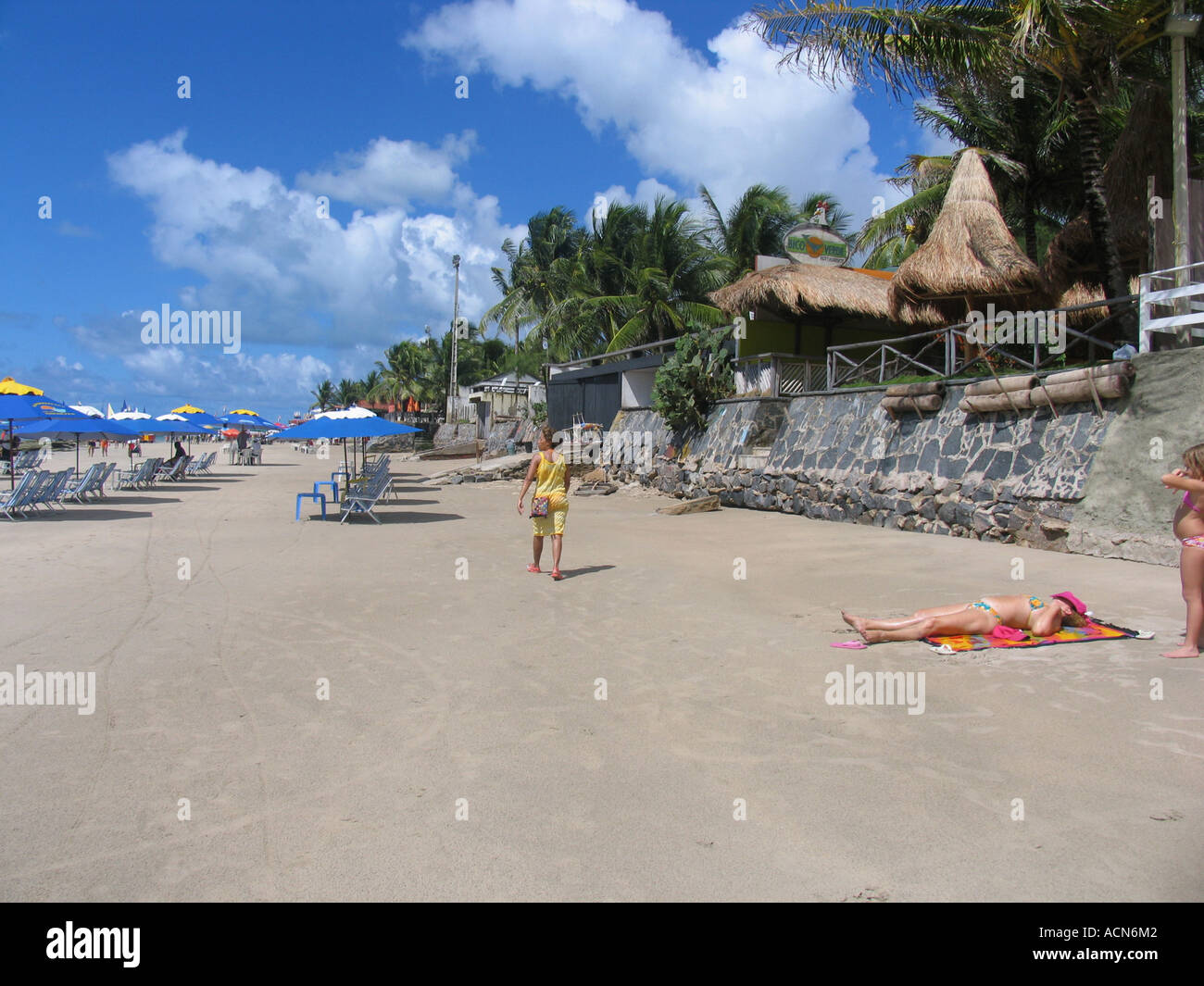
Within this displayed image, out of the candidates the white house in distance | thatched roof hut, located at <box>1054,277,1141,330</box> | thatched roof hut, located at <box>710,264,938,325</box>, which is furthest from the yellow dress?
the white house in distance

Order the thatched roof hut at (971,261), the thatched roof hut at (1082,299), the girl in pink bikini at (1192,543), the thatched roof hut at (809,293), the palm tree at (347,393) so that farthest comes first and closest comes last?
the palm tree at (347,393) < the thatched roof hut at (809,293) < the thatched roof hut at (1082,299) < the thatched roof hut at (971,261) < the girl in pink bikini at (1192,543)

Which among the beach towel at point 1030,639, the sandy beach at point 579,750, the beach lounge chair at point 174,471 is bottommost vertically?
the sandy beach at point 579,750

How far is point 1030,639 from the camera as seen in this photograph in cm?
579

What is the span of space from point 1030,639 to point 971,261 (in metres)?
9.40

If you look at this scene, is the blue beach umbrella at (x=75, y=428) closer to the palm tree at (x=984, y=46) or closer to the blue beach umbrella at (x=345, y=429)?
the blue beach umbrella at (x=345, y=429)

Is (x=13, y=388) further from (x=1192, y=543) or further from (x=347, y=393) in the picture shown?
(x=347, y=393)

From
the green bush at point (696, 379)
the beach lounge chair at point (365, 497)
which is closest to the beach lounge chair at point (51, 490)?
the beach lounge chair at point (365, 497)

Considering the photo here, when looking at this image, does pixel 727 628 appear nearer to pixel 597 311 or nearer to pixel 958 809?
pixel 958 809

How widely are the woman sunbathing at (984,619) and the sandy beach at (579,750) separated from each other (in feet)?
0.54

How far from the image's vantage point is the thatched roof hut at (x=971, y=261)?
43.3ft

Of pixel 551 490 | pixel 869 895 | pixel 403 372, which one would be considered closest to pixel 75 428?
pixel 551 490

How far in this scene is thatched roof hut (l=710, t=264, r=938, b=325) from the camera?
58.0 feet

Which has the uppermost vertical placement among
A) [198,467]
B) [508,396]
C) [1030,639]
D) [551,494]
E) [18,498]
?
[508,396]

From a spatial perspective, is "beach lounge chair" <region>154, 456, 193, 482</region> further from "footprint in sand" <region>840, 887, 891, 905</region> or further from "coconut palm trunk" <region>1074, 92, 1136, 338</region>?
"footprint in sand" <region>840, 887, 891, 905</region>
